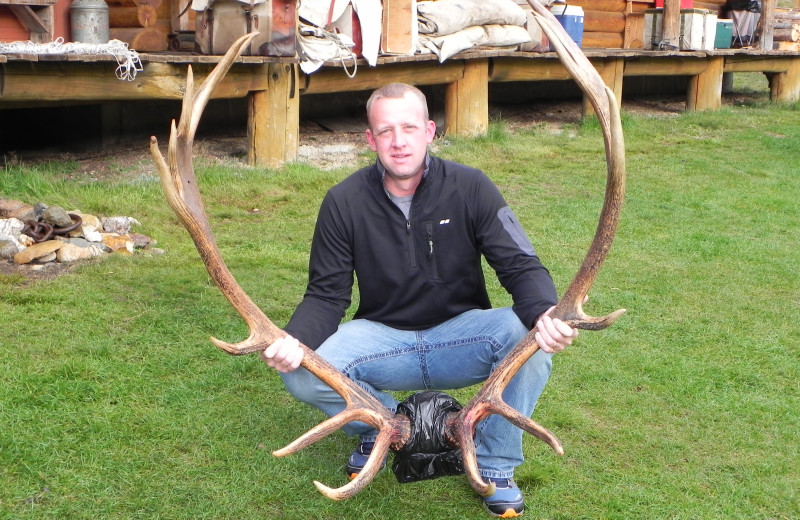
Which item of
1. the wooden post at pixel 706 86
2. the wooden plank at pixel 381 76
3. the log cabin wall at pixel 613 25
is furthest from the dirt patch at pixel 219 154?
the wooden post at pixel 706 86


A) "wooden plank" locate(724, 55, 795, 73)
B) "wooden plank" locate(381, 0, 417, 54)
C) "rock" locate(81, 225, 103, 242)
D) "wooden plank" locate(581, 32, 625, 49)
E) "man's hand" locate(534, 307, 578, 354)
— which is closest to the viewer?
"man's hand" locate(534, 307, 578, 354)

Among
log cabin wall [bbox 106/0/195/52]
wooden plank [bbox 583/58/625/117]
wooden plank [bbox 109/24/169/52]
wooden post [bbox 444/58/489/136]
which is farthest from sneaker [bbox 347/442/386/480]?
wooden plank [bbox 583/58/625/117]

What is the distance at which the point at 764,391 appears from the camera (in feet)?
14.8

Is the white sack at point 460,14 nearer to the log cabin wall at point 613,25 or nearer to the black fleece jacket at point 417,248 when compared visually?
the log cabin wall at point 613,25

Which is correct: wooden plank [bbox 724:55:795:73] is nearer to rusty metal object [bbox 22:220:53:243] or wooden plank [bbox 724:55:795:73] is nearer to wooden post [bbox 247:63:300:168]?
wooden post [bbox 247:63:300:168]

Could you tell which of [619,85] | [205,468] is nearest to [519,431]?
[205,468]

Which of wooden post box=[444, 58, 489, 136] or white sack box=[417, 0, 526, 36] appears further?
wooden post box=[444, 58, 489, 136]

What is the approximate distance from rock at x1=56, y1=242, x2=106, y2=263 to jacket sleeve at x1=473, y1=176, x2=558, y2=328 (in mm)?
3248

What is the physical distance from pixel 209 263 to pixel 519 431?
1173 millimetres

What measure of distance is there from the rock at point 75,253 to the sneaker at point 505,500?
3432 millimetres

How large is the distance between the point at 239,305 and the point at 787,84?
45.3 feet

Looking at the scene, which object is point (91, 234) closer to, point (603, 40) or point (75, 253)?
point (75, 253)

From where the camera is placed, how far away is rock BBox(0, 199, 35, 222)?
6461mm

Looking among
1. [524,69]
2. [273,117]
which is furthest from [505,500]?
[524,69]
